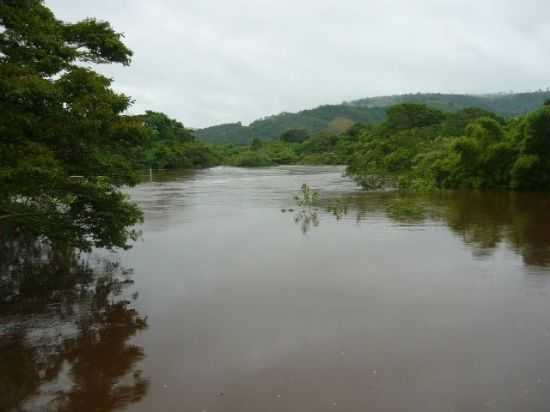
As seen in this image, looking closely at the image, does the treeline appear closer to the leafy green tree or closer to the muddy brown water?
the leafy green tree

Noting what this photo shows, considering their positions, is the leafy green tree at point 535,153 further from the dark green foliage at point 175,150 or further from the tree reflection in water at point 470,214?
the dark green foliage at point 175,150

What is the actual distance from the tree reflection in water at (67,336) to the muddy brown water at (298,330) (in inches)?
1.2

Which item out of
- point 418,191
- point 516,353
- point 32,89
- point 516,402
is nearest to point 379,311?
point 516,353

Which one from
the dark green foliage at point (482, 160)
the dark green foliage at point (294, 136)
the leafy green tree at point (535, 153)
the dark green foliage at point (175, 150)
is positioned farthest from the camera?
the dark green foliage at point (294, 136)

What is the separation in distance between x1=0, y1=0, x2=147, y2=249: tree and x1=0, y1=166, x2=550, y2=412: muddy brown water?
1.89m

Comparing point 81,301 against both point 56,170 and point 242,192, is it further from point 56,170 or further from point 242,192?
point 242,192

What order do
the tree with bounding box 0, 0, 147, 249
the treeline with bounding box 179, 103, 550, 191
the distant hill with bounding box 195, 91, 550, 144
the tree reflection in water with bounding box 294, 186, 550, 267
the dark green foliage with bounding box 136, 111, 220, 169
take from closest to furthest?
1. the tree with bounding box 0, 0, 147, 249
2. the tree reflection in water with bounding box 294, 186, 550, 267
3. the treeline with bounding box 179, 103, 550, 191
4. the dark green foliage with bounding box 136, 111, 220, 169
5. the distant hill with bounding box 195, 91, 550, 144

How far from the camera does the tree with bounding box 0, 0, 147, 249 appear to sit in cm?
791

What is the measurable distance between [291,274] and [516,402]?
22.2 feet

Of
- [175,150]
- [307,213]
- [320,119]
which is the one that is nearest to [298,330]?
[307,213]

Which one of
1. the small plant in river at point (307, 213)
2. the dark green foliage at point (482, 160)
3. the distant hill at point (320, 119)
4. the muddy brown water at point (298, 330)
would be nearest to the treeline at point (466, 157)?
the dark green foliage at point (482, 160)

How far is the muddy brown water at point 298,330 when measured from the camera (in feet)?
21.9

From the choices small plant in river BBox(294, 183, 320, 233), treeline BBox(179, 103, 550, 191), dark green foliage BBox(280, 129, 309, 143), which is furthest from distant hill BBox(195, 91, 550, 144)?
small plant in river BBox(294, 183, 320, 233)

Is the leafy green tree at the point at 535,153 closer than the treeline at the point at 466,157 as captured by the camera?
Yes
